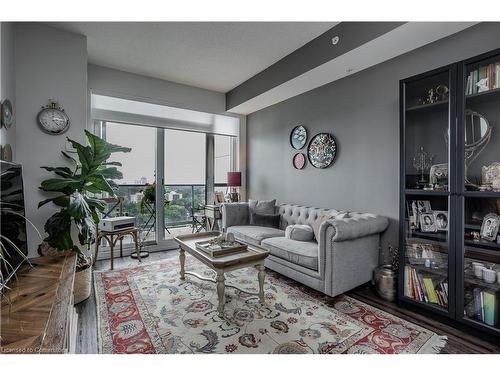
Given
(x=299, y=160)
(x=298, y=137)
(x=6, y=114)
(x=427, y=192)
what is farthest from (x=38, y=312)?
(x=298, y=137)

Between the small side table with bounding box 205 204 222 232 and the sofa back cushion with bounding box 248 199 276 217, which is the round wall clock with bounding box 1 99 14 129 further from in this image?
the sofa back cushion with bounding box 248 199 276 217

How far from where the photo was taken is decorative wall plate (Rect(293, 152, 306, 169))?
3940 mm

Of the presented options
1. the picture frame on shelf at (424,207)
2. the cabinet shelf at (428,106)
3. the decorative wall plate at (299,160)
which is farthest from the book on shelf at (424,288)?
the decorative wall plate at (299,160)

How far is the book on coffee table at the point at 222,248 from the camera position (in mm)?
2398

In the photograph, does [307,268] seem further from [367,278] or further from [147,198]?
[147,198]

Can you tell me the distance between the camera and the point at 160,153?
4.38 meters

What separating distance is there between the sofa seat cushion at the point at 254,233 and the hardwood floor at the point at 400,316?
1192mm

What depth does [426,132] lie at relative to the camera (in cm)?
239

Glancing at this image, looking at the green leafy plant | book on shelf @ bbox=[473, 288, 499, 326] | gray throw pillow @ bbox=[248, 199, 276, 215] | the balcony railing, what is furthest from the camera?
the balcony railing

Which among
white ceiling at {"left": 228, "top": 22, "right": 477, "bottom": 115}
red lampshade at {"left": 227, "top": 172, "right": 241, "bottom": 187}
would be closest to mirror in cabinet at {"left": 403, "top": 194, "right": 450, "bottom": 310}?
white ceiling at {"left": 228, "top": 22, "right": 477, "bottom": 115}

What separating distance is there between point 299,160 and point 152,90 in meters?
2.61

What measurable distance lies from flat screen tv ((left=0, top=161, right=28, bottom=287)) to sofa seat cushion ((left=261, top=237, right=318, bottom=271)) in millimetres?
2057

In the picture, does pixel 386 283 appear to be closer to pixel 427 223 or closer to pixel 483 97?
pixel 427 223

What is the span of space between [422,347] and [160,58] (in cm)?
410
